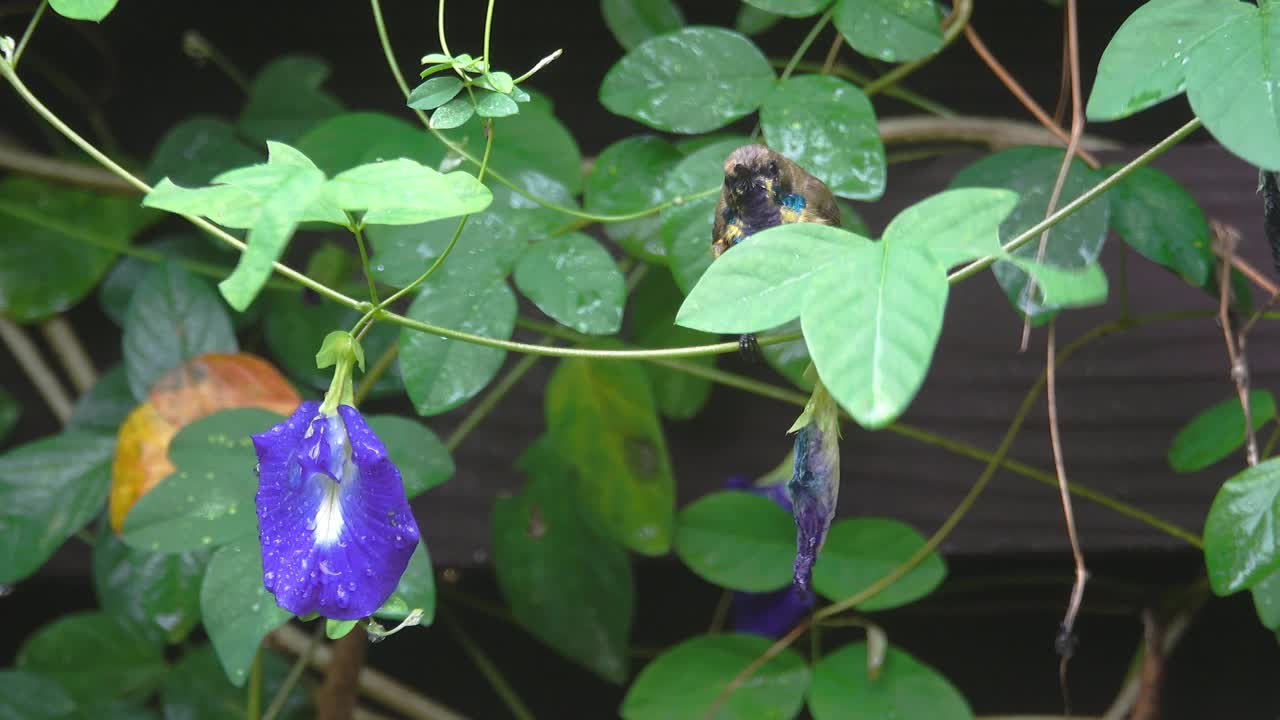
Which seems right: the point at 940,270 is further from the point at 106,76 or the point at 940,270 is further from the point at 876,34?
the point at 106,76

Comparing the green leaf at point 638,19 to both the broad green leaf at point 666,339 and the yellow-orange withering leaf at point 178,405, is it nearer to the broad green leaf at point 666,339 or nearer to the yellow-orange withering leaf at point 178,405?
the broad green leaf at point 666,339

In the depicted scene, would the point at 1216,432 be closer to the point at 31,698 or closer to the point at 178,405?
the point at 178,405

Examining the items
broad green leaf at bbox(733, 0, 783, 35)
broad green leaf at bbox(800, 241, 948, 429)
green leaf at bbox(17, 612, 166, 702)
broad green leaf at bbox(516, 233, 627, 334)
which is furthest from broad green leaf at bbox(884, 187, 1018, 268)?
green leaf at bbox(17, 612, 166, 702)

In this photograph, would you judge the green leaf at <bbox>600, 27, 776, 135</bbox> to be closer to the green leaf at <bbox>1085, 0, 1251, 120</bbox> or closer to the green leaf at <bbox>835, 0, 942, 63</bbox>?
the green leaf at <bbox>835, 0, 942, 63</bbox>

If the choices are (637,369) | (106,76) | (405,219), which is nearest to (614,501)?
(637,369)

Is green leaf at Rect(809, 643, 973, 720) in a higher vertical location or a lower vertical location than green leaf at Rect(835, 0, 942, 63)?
lower
